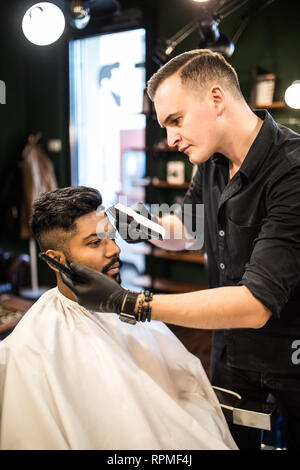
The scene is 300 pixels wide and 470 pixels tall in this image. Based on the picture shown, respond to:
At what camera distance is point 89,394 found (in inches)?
41.6

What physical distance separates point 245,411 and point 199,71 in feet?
3.45

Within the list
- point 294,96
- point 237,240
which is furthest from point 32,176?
point 237,240

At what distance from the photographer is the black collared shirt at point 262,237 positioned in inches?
41.7

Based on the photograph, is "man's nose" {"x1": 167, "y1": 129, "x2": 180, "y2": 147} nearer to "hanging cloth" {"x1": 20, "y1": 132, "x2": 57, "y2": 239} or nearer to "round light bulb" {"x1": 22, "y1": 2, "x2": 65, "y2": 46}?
"round light bulb" {"x1": 22, "y1": 2, "x2": 65, "y2": 46}

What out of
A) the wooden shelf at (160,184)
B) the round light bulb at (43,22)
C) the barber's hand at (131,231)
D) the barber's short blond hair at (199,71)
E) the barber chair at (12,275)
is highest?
the round light bulb at (43,22)

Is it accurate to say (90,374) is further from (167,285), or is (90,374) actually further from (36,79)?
(36,79)

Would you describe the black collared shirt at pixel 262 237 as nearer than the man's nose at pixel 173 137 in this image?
Yes

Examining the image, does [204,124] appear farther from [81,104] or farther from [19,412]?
[81,104]

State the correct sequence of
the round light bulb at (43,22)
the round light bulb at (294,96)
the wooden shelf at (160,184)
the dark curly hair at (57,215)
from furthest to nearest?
the wooden shelf at (160,184) → the round light bulb at (294,96) → the round light bulb at (43,22) → the dark curly hair at (57,215)

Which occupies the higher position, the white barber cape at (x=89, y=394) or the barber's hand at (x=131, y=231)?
the barber's hand at (x=131, y=231)

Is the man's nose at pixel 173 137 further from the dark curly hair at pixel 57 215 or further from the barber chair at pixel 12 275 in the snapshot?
the barber chair at pixel 12 275

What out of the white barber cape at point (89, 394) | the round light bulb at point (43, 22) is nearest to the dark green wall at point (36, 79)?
the round light bulb at point (43, 22)

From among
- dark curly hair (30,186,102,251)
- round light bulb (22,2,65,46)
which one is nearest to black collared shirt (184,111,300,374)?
dark curly hair (30,186,102,251)

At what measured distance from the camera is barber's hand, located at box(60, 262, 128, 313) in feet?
3.44
